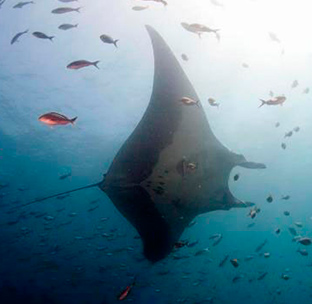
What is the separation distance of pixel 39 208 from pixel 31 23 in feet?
72.5

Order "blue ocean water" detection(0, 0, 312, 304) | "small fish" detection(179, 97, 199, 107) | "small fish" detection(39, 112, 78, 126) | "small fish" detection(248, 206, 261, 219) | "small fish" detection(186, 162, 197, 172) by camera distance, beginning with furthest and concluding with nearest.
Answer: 1. "blue ocean water" detection(0, 0, 312, 304)
2. "small fish" detection(248, 206, 261, 219)
3. "small fish" detection(186, 162, 197, 172)
4. "small fish" detection(179, 97, 199, 107)
5. "small fish" detection(39, 112, 78, 126)

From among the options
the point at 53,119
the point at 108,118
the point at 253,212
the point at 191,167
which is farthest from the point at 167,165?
the point at 108,118

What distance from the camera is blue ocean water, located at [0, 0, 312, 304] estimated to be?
1257cm

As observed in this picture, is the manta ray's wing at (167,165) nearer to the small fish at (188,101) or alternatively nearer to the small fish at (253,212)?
the small fish at (188,101)

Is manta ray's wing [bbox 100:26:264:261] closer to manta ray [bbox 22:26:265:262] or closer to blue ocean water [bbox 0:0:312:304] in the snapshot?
manta ray [bbox 22:26:265:262]

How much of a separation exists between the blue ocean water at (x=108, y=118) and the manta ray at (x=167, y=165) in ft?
15.2

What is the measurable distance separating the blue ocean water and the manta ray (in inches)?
183

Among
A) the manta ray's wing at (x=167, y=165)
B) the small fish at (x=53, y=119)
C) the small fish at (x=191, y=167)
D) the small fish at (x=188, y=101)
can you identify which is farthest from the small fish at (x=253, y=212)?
the small fish at (x=53, y=119)

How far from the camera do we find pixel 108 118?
1911 cm

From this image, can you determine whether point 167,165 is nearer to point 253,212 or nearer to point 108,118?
point 253,212

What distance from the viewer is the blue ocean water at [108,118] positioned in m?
12.6

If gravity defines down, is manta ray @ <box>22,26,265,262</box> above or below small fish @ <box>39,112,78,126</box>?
below

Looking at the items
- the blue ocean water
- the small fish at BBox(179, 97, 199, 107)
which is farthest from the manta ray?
the blue ocean water

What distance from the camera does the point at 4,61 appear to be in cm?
1485
